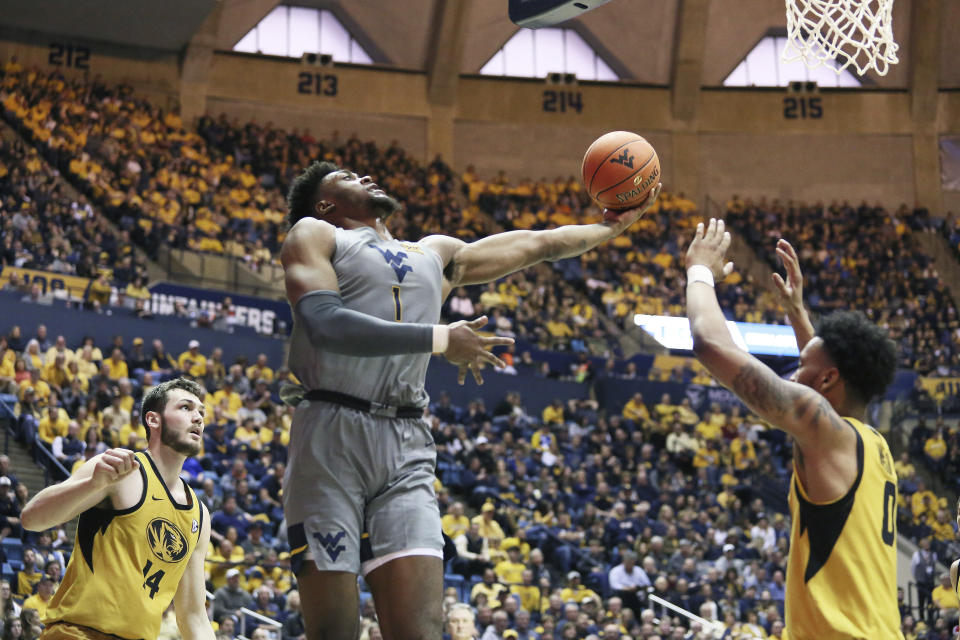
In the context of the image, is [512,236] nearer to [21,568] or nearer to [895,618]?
[895,618]

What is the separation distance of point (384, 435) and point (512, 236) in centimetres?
114

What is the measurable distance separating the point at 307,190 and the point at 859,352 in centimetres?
222

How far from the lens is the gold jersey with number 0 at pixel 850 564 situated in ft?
11.3

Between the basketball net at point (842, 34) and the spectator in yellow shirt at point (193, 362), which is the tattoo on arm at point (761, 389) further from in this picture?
the spectator in yellow shirt at point (193, 362)

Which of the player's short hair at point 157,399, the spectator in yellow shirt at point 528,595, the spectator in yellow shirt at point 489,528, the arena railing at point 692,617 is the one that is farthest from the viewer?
the spectator in yellow shirt at point 489,528

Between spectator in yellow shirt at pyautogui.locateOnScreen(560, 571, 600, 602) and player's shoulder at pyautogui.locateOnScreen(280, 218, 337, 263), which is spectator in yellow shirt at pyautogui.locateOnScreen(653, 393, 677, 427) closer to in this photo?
spectator in yellow shirt at pyautogui.locateOnScreen(560, 571, 600, 602)

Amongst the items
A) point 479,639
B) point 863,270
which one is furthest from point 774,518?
point 863,270

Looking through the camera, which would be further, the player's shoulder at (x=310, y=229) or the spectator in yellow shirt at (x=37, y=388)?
the spectator in yellow shirt at (x=37, y=388)

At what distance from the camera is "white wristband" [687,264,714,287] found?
12.8ft

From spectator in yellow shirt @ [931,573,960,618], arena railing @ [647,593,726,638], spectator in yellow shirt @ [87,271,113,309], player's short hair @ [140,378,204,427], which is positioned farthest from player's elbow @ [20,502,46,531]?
spectator in yellow shirt @ [931,573,960,618]

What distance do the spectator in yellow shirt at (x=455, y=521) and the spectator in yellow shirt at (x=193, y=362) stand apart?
4040 mm

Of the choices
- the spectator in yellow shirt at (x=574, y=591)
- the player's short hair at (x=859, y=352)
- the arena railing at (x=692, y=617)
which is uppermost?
the player's short hair at (x=859, y=352)

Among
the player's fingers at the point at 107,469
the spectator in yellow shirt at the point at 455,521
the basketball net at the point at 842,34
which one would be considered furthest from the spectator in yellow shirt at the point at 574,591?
the player's fingers at the point at 107,469

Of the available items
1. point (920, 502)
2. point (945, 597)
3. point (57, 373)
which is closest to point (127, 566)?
point (57, 373)
